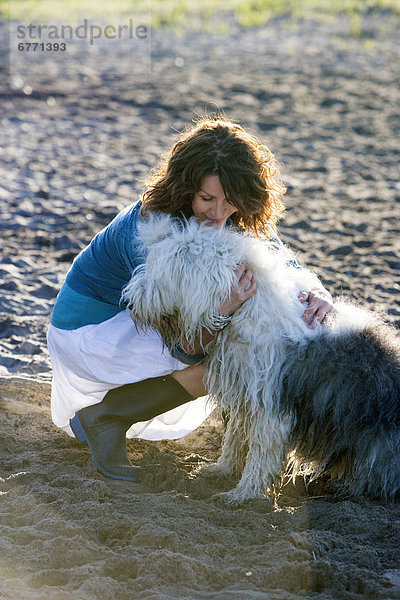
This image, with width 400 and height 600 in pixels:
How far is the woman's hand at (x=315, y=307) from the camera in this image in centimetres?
313

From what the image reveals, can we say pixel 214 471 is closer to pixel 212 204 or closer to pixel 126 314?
pixel 126 314

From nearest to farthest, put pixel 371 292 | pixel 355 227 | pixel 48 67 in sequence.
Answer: pixel 371 292 → pixel 355 227 → pixel 48 67

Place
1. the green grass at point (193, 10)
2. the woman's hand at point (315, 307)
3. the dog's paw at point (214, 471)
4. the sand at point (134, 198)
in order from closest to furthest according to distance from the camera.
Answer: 1. the sand at point (134, 198)
2. the woman's hand at point (315, 307)
3. the dog's paw at point (214, 471)
4. the green grass at point (193, 10)

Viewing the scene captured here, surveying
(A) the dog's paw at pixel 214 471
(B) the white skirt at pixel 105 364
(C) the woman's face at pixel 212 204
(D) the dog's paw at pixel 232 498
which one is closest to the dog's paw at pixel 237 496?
(D) the dog's paw at pixel 232 498

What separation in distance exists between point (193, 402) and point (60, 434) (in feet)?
2.31

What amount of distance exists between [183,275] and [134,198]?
4.16 m

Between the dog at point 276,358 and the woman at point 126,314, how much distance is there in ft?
0.24

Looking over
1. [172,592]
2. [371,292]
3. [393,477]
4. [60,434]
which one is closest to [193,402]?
[60,434]

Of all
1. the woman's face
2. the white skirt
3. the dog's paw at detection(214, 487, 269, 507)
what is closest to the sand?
the dog's paw at detection(214, 487, 269, 507)

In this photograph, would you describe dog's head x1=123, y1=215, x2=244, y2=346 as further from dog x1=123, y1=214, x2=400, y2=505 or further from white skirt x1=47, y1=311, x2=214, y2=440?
white skirt x1=47, y1=311, x2=214, y2=440

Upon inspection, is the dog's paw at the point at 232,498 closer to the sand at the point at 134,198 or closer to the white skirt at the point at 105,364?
the sand at the point at 134,198

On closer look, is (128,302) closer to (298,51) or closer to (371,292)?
(371,292)

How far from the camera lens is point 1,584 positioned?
8.18 feet

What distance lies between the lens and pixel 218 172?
10.2ft
